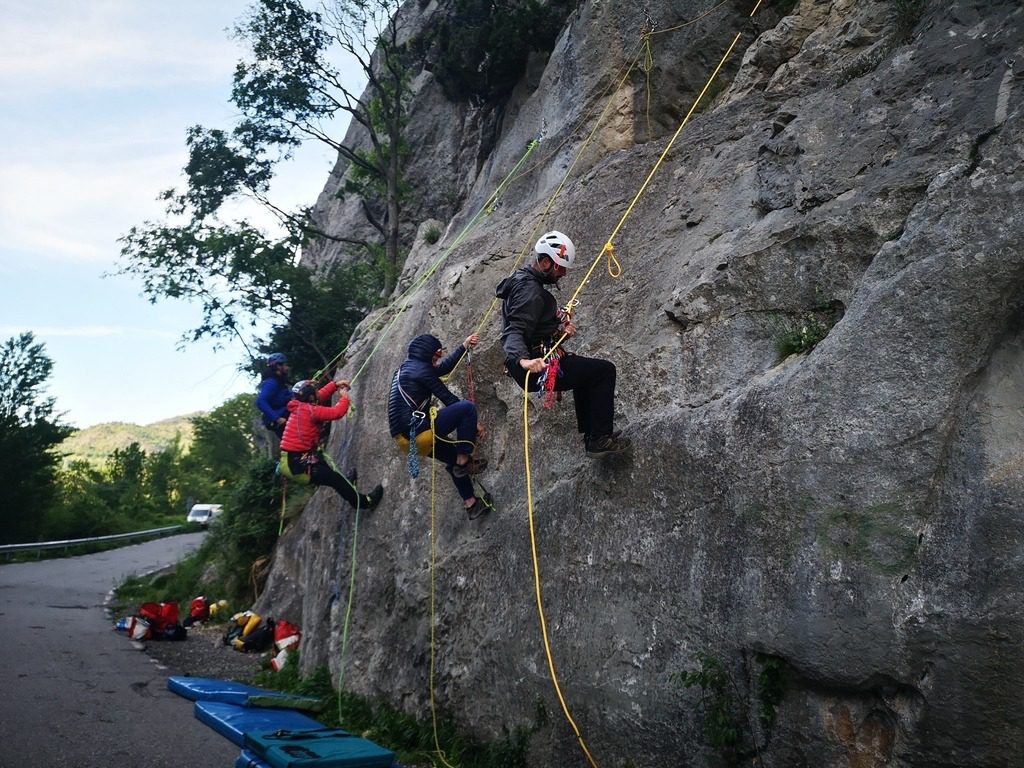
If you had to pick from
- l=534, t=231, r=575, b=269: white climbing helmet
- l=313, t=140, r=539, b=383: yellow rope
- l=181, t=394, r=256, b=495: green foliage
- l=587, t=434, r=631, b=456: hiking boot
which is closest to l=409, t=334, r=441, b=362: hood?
l=534, t=231, r=575, b=269: white climbing helmet

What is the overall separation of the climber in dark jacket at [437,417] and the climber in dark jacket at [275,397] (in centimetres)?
357

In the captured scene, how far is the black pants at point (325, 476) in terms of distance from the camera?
10227 mm

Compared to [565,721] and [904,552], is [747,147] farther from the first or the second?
[565,721]

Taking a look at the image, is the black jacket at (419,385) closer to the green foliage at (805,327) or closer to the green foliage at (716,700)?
the green foliage at (805,327)

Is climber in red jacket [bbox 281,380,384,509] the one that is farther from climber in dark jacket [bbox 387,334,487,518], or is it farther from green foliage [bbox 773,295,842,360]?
green foliage [bbox 773,295,842,360]

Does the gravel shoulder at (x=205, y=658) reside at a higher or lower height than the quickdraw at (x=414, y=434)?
lower

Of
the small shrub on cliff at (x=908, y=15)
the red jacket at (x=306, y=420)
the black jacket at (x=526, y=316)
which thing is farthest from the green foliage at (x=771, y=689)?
the red jacket at (x=306, y=420)

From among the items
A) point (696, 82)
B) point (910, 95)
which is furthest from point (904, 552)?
point (696, 82)

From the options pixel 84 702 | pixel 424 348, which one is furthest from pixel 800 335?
pixel 84 702

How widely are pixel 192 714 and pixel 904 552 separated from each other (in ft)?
24.4

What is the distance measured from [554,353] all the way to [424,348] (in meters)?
2.33

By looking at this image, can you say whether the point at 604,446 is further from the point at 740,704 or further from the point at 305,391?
the point at 305,391

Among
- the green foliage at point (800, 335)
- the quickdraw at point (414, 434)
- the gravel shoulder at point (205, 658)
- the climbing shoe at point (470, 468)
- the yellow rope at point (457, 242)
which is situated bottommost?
the gravel shoulder at point (205, 658)

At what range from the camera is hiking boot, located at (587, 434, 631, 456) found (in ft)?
21.6
